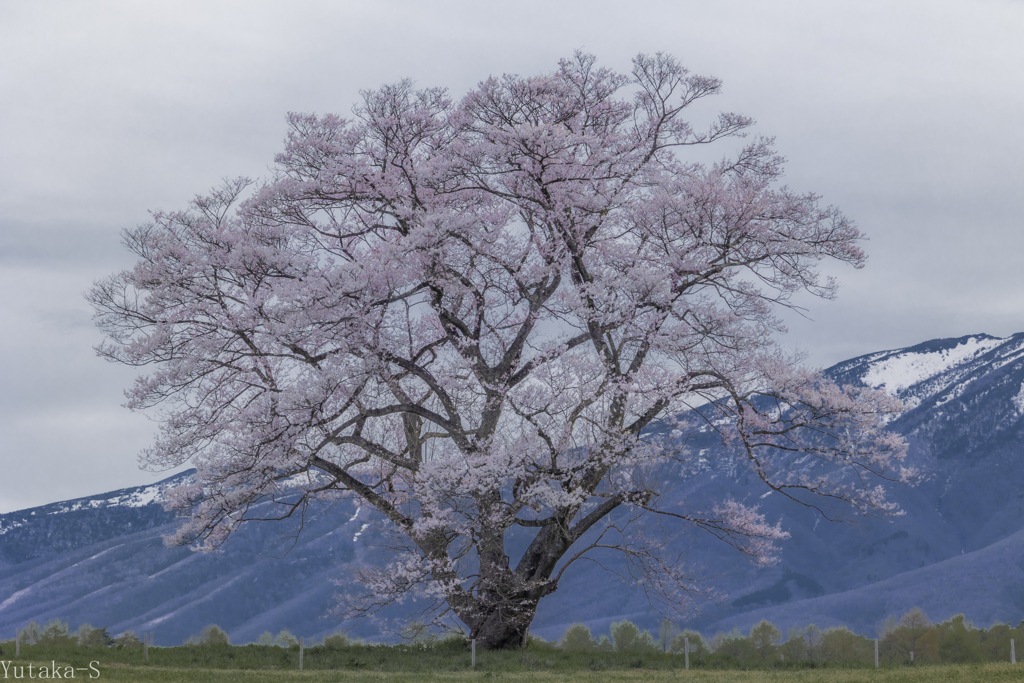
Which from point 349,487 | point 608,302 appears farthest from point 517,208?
point 349,487

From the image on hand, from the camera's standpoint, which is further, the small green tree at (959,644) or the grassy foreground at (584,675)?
the small green tree at (959,644)

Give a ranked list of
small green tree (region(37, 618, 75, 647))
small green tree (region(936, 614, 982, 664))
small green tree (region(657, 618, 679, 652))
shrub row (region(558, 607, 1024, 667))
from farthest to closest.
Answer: small green tree (region(936, 614, 982, 664)), shrub row (region(558, 607, 1024, 667)), small green tree (region(37, 618, 75, 647)), small green tree (region(657, 618, 679, 652))

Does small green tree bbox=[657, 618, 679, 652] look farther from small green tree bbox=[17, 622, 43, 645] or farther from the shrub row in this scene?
small green tree bbox=[17, 622, 43, 645]

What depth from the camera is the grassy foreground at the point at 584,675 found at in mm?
16922

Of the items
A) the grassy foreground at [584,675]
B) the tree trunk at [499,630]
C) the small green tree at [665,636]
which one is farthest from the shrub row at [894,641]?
the grassy foreground at [584,675]

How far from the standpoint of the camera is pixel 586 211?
21625 millimetres

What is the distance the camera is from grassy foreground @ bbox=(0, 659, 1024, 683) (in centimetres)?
1692

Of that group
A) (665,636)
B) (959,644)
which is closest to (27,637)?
(665,636)

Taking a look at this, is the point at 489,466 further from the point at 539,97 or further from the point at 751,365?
the point at 539,97

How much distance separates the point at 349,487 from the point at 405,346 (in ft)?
12.5

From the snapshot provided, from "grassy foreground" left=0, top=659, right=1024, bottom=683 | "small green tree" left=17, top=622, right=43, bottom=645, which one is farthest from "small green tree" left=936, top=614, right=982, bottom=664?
"small green tree" left=17, top=622, right=43, bottom=645

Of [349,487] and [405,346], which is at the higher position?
[405,346]

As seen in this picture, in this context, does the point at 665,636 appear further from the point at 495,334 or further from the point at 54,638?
the point at 495,334

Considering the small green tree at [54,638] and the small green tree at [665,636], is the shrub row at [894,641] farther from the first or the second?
the small green tree at [54,638]
